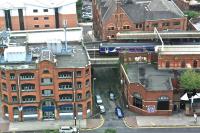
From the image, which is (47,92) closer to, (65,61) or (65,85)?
(65,85)

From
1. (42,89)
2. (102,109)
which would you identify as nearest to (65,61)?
(42,89)

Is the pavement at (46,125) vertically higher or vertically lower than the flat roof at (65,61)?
lower

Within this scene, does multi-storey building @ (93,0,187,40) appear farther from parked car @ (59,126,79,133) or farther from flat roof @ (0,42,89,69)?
parked car @ (59,126,79,133)

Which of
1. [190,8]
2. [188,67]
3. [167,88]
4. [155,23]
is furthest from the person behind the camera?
[190,8]

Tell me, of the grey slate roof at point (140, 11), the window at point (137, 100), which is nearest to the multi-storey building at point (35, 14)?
the grey slate roof at point (140, 11)

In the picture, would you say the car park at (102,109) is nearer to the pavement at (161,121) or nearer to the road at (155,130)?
the pavement at (161,121)

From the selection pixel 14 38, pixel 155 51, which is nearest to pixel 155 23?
pixel 155 51

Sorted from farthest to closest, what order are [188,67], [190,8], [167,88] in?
[190,8], [188,67], [167,88]

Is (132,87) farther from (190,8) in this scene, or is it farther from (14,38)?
(190,8)
